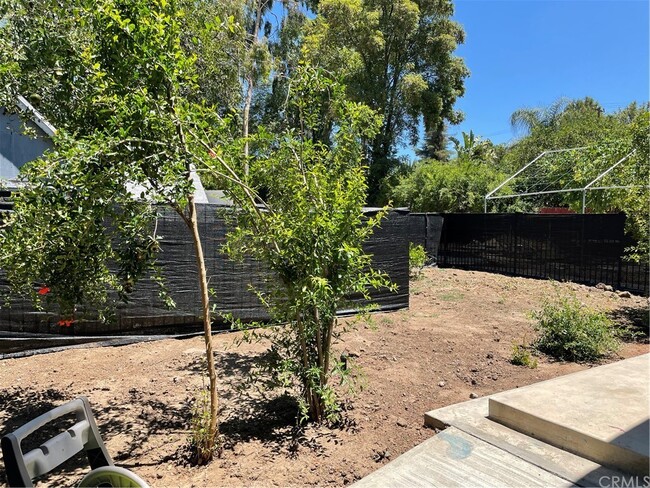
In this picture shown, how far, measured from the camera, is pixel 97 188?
236 cm

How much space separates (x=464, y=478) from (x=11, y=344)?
5.24 m

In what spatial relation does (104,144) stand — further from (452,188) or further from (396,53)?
(396,53)

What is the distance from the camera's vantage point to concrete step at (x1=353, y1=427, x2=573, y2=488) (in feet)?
8.31

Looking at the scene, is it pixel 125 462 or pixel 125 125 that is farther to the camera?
pixel 125 462

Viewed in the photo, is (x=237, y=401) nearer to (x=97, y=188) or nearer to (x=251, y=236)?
(x=251, y=236)

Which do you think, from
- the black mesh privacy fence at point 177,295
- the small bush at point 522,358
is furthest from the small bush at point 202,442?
the small bush at point 522,358

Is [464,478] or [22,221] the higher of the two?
[22,221]

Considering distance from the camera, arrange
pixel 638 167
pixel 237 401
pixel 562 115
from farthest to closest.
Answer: pixel 562 115 → pixel 638 167 → pixel 237 401

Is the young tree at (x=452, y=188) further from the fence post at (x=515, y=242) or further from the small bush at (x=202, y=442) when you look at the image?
the small bush at (x=202, y=442)

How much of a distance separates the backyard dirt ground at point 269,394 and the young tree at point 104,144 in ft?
1.37

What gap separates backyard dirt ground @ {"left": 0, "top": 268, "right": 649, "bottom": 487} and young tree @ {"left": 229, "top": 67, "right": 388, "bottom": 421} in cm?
35

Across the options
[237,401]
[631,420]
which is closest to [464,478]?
[631,420]

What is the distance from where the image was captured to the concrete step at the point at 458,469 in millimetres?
2533

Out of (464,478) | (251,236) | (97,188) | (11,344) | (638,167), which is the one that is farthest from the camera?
(638,167)
